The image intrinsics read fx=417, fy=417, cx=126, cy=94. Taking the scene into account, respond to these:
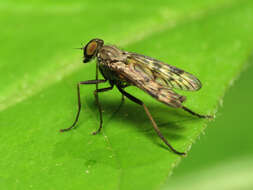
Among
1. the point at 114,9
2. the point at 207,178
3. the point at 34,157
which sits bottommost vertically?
the point at 207,178

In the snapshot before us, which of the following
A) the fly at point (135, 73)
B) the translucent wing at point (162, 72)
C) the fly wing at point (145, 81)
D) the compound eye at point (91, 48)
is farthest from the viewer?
the compound eye at point (91, 48)

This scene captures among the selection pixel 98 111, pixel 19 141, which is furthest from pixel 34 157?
pixel 98 111

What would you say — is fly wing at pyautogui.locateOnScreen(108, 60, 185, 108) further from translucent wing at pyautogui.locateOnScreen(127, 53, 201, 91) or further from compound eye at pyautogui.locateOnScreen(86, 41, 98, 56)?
compound eye at pyautogui.locateOnScreen(86, 41, 98, 56)

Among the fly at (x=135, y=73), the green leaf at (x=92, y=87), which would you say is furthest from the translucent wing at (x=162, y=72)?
the green leaf at (x=92, y=87)

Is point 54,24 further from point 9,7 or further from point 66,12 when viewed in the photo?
point 9,7

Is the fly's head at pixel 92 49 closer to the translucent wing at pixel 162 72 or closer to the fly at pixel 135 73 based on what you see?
the fly at pixel 135 73

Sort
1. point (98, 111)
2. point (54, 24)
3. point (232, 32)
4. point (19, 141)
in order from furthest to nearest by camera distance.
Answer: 1. point (54, 24)
2. point (232, 32)
3. point (98, 111)
4. point (19, 141)

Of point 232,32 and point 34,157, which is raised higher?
point 232,32
